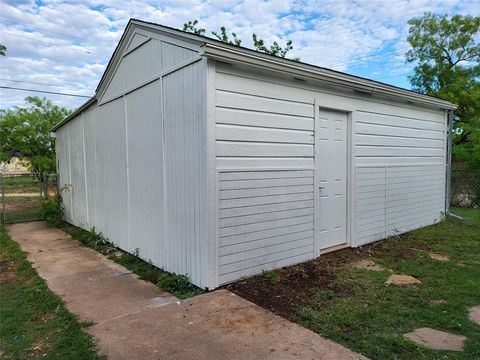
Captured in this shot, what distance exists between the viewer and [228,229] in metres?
4.01

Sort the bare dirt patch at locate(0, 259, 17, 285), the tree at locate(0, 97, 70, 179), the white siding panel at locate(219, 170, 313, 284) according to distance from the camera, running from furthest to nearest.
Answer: the tree at locate(0, 97, 70, 179) → the bare dirt patch at locate(0, 259, 17, 285) → the white siding panel at locate(219, 170, 313, 284)

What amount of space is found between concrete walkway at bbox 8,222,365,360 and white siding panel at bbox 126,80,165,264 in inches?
26.4

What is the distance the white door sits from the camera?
206 inches

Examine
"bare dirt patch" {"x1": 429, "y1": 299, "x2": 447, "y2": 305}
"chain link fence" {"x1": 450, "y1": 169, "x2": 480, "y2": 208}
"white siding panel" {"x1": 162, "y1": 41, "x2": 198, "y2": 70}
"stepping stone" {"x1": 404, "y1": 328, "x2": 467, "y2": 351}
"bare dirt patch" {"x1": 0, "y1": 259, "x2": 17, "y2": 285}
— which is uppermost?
"white siding panel" {"x1": 162, "y1": 41, "x2": 198, "y2": 70}

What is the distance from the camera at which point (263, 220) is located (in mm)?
4387

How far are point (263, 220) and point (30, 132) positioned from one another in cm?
1945

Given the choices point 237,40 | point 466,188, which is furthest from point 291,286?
point 237,40

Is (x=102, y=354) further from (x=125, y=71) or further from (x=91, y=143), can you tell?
(x=91, y=143)

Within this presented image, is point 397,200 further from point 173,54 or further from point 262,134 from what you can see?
point 173,54

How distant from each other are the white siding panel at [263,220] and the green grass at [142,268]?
0.48 m

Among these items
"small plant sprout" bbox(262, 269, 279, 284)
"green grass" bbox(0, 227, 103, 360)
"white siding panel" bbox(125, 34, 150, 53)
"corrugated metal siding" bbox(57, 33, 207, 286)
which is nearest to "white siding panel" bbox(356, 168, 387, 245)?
"small plant sprout" bbox(262, 269, 279, 284)

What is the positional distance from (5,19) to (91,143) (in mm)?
10003

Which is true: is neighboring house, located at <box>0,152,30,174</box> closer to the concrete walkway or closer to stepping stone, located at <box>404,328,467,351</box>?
the concrete walkway

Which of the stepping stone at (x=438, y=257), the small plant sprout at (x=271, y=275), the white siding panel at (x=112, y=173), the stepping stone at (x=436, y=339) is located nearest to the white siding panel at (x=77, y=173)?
→ the white siding panel at (x=112, y=173)
